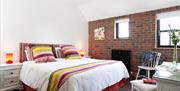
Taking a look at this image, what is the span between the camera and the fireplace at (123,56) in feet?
14.3

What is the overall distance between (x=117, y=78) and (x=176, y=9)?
2.28 m

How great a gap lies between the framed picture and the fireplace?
715 mm

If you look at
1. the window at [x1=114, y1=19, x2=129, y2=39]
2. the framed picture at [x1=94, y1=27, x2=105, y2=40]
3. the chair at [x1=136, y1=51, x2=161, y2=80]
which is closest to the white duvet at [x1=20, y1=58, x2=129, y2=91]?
the chair at [x1=136, y1=51, x2=161, y2=80]

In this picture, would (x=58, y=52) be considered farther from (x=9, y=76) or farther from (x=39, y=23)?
(x=9, y=76)

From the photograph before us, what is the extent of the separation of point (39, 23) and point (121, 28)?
101 inches

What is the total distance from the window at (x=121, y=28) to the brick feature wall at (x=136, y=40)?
0.44 ft

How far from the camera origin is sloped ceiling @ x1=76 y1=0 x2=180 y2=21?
3666 mm

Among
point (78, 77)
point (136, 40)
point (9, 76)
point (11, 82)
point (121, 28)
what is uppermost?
point (121, 28)

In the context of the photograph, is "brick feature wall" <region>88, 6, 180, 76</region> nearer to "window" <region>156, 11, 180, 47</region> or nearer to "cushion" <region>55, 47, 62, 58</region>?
"window" <region>156, 11, 180, 47</region>

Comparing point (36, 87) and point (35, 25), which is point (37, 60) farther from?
point (35, 25)

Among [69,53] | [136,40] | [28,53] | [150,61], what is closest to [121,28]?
[136,40]

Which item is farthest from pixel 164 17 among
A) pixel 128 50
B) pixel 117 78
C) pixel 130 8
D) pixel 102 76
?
pixel 102 76

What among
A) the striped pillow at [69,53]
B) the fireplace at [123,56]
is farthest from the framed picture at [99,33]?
the striped pillow at [69,53]

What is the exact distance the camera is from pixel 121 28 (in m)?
4.75
